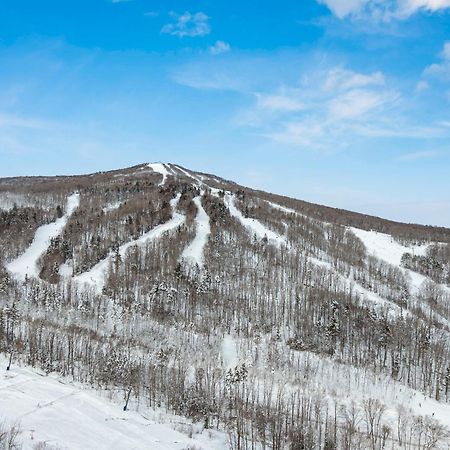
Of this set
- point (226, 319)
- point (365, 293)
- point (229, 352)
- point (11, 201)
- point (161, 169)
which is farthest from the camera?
point (161, 169)

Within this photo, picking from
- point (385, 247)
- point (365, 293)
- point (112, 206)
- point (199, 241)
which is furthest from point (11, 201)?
point (385, 247)

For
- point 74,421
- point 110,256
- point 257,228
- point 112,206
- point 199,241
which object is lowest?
point 74,421

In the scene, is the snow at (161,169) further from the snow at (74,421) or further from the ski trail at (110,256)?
the snow at (74,421)

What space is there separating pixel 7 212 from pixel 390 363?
236 ft

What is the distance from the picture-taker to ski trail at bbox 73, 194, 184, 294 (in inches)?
2279

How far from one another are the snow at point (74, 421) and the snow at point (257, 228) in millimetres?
53772

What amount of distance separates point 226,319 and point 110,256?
22998 millimetres

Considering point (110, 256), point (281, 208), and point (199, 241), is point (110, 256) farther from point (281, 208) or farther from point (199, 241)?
point (281, 208)

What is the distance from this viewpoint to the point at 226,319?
5119 centimetres

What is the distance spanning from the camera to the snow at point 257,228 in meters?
77.1

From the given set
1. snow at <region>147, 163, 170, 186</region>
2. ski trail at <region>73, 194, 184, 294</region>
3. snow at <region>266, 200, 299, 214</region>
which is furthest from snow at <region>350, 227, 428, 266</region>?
snow at <region>147, 163, 170, 186</region>

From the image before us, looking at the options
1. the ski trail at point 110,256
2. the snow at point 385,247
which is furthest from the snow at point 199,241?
the snow at point 385,247

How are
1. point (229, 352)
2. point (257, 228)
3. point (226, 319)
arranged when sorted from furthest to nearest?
point (257, 228) < point (226, 319) < point (229, 352)

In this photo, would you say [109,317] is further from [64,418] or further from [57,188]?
[57,188]
